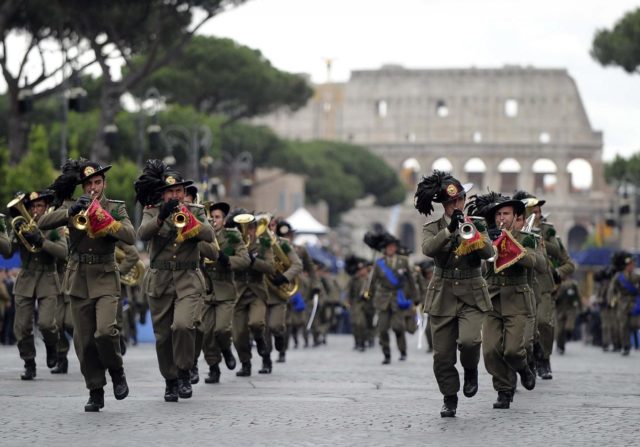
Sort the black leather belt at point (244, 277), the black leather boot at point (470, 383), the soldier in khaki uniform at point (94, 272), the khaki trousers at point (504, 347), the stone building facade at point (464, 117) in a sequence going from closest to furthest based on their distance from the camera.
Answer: the soldier in khaki uniform at point (94, 272), the black leather boot at point (470, 383), the khaki trousers at point (504, 347), the black leather belt at point (244, 277), the stone building facade at point (464, 117)

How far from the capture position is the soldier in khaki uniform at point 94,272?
461 inches

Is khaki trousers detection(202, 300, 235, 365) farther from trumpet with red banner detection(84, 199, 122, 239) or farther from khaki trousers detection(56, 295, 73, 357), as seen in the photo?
trumpet with red banner detection(84, 199, 122, 239)

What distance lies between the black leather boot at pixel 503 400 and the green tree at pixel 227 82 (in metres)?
→ 45.8

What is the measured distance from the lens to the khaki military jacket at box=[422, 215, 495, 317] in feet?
38.4

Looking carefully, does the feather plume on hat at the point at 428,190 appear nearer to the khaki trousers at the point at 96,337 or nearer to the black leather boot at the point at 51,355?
the khaki trousers at the point at 96,337

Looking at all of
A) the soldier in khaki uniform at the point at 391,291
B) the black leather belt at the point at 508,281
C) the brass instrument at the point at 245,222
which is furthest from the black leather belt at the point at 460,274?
the soldier in khaki uniform at the point at 391,291

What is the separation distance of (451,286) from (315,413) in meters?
1.33

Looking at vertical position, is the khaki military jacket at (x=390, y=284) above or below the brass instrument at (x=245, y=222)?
below

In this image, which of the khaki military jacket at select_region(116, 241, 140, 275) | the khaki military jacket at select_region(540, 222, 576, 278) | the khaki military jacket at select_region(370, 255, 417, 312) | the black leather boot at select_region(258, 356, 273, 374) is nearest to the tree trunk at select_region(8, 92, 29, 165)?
the khaki military jacket at select_region(370, 255, 417, 312)

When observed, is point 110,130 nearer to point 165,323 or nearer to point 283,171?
point 165,323

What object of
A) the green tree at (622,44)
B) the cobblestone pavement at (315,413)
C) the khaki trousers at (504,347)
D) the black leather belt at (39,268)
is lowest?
the cobblestone pavement at (315,413)

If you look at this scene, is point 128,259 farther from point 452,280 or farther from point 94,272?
point 452,280

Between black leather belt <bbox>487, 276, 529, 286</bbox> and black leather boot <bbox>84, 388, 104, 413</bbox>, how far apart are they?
10.7ft

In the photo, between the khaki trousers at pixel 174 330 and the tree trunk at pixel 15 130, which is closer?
the khaki trousers at pixel 174 330
